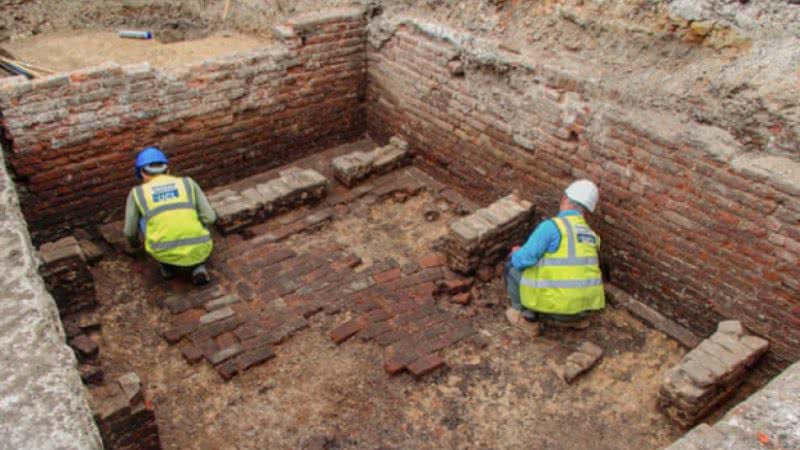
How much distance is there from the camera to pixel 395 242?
6500mm

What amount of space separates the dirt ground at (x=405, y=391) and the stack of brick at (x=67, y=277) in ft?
0.71

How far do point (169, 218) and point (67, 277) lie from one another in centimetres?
87

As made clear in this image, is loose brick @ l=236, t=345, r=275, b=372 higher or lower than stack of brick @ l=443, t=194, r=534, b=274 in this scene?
lower

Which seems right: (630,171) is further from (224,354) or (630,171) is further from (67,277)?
(67,277)

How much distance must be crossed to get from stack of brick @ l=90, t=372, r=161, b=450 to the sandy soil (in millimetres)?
3910

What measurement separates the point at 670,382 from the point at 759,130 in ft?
5.87

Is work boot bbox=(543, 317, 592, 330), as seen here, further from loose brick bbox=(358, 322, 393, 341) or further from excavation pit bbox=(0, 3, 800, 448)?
loose brick bbox=(358, 322, 393, 341)

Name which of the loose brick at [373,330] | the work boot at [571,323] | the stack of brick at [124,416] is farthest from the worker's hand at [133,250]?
the work boot at [571,323]

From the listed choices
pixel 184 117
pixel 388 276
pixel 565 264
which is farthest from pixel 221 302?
pixel 565 264

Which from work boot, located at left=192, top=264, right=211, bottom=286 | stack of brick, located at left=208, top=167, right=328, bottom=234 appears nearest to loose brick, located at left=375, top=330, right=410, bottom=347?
work boot, located at left=192, top=264, right=211, bottom=286

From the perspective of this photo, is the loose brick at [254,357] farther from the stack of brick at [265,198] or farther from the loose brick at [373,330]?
the stack of brick at [265,198]

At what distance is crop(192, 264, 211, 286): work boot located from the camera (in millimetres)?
5824

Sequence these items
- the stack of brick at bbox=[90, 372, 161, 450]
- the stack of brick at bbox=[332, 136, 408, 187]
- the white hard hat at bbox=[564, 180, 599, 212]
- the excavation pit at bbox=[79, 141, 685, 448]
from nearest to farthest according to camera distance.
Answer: the stack of brick at bbox=[90, 372, 161, 450] → the excavation pit at bbox=[79, 141, 685, 448] → the white hard hat at bbox=[564, 180, 599, 212] → the stack of brick at bbox=[332, 136, 408, 187]

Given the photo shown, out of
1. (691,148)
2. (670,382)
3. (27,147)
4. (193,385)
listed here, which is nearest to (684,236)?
(691,148)
